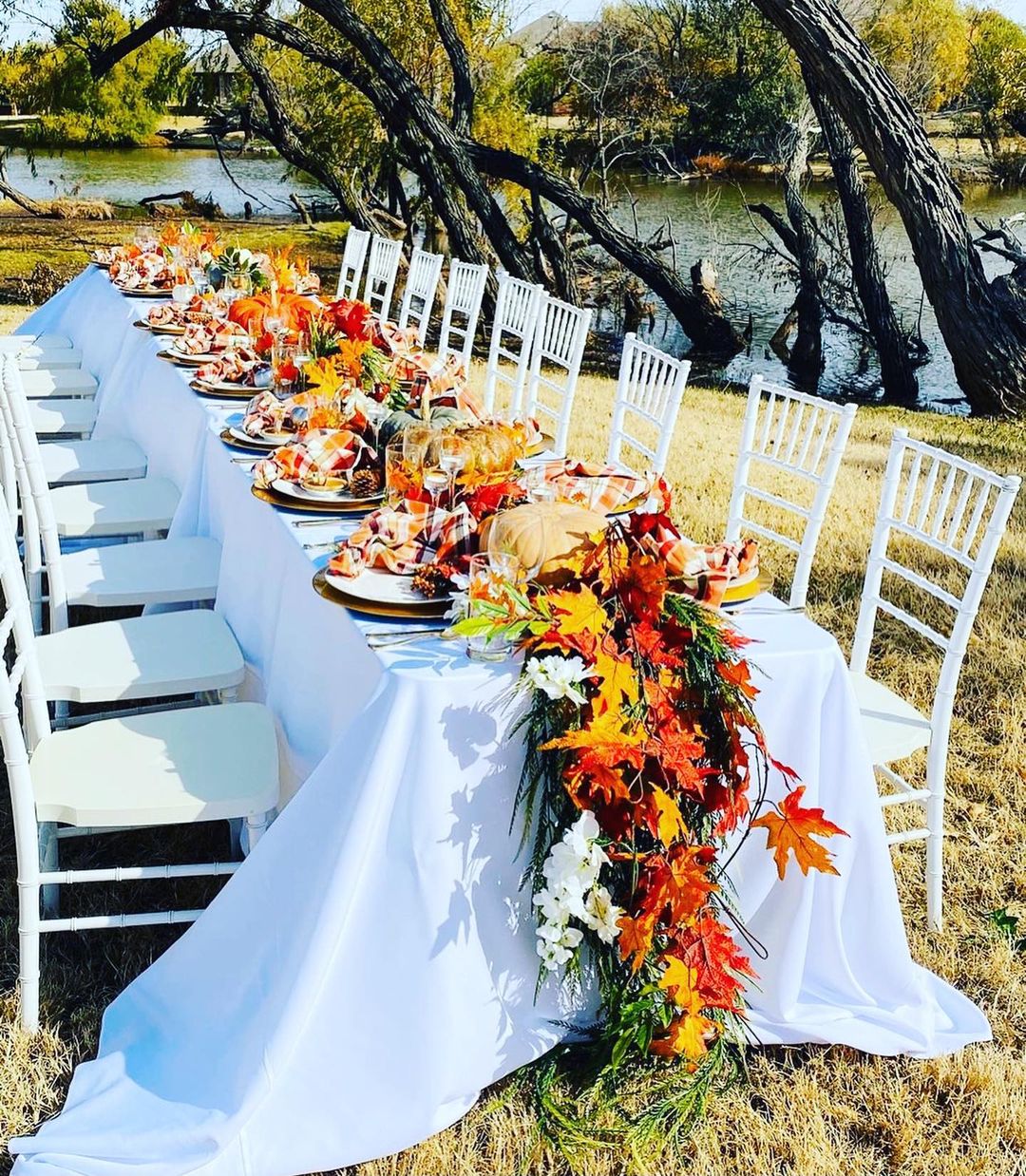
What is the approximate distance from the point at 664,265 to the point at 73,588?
30.3 ft

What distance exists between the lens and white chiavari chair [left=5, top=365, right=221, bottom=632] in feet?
9.97

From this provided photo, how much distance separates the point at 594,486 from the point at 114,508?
6.39 ft

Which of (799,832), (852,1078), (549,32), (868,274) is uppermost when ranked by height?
(549,32)

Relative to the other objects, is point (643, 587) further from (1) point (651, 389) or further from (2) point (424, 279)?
(2) point (424, 279)

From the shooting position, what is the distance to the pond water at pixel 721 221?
11.9 m

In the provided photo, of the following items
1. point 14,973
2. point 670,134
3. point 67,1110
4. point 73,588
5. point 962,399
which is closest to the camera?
point 67,1110

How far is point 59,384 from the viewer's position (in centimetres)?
549

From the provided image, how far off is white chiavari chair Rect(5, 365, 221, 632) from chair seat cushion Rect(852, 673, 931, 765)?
1667 millimetres

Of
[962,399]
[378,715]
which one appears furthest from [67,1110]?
[962,399]

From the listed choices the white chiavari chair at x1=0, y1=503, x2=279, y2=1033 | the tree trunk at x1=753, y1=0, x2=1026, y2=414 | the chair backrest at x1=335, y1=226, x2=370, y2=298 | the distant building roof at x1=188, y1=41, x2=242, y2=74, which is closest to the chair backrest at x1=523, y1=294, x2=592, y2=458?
the white chiavari chair at x1=0, y1=503, x2=279, y2=1033

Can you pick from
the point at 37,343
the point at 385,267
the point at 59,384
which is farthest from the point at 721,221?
the point at 59,384

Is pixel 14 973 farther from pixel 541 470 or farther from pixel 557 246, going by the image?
pixel 557 246

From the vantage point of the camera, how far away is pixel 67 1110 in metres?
1.96

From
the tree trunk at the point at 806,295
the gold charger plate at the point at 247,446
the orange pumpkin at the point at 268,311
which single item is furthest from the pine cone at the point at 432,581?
the tree trunk at the point at 806,295
